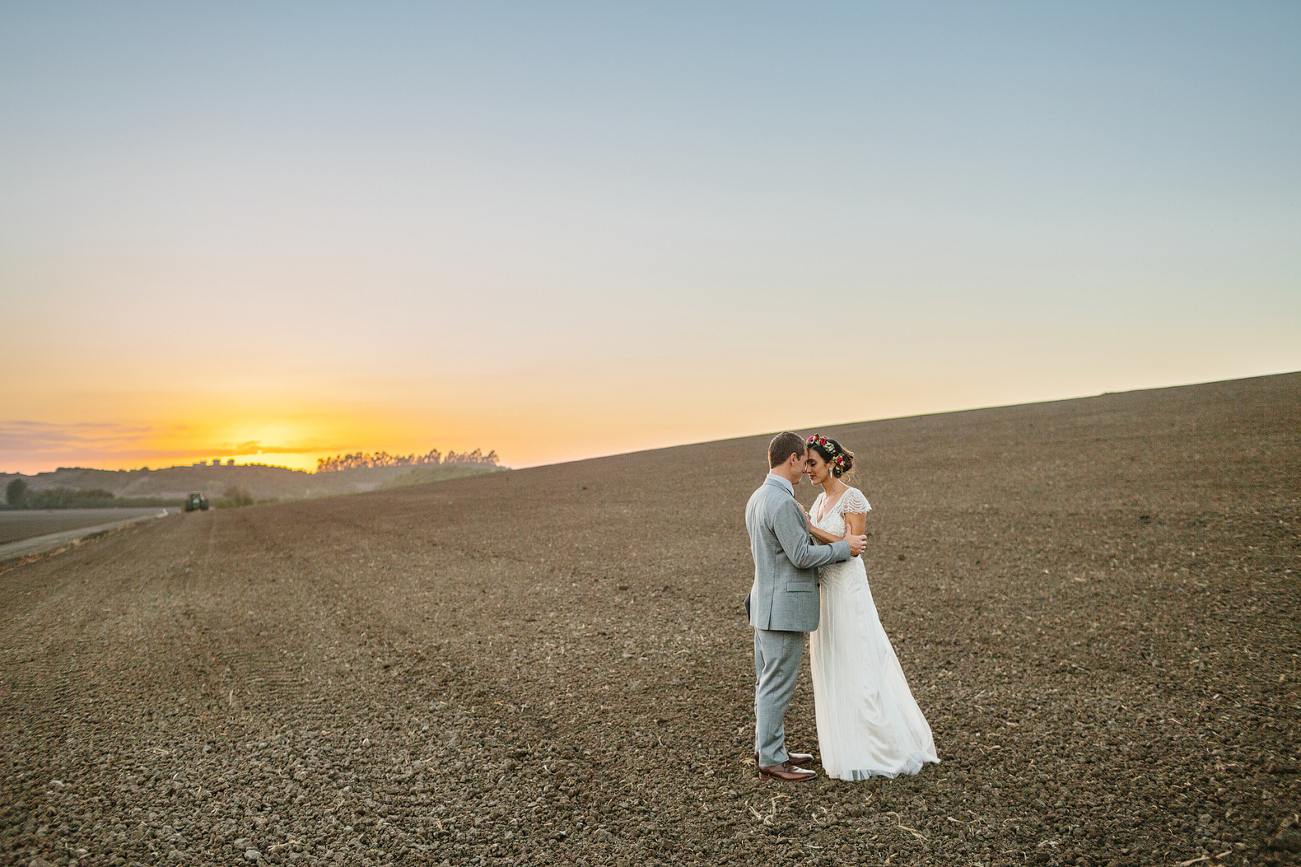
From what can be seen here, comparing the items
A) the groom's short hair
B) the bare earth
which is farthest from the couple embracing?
the bare earth

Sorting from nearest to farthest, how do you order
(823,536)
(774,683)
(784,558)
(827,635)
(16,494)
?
1. (784,558)
2. (774,683)
3. (823,536)
4. (827,635)
5. (16,494)

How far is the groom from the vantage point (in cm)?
487

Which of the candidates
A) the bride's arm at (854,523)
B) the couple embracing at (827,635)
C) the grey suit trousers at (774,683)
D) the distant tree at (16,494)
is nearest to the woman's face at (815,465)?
the couple embracing at (827,635)

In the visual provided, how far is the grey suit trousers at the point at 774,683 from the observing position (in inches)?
201

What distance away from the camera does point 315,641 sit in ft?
34.6

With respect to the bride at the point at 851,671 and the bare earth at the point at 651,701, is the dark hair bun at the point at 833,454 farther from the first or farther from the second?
the bare earth at the point at 651,701

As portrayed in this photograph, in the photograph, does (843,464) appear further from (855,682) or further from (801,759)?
(801,759)

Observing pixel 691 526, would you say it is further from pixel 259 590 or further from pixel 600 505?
pixel 259 590

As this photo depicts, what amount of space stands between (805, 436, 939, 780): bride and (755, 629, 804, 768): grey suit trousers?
0.28 m

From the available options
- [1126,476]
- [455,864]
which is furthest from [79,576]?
[1126,476]

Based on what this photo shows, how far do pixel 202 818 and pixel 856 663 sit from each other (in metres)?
4.99

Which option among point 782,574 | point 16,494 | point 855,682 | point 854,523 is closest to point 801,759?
point 855,682

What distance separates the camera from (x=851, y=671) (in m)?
5.25

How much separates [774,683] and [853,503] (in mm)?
1419
